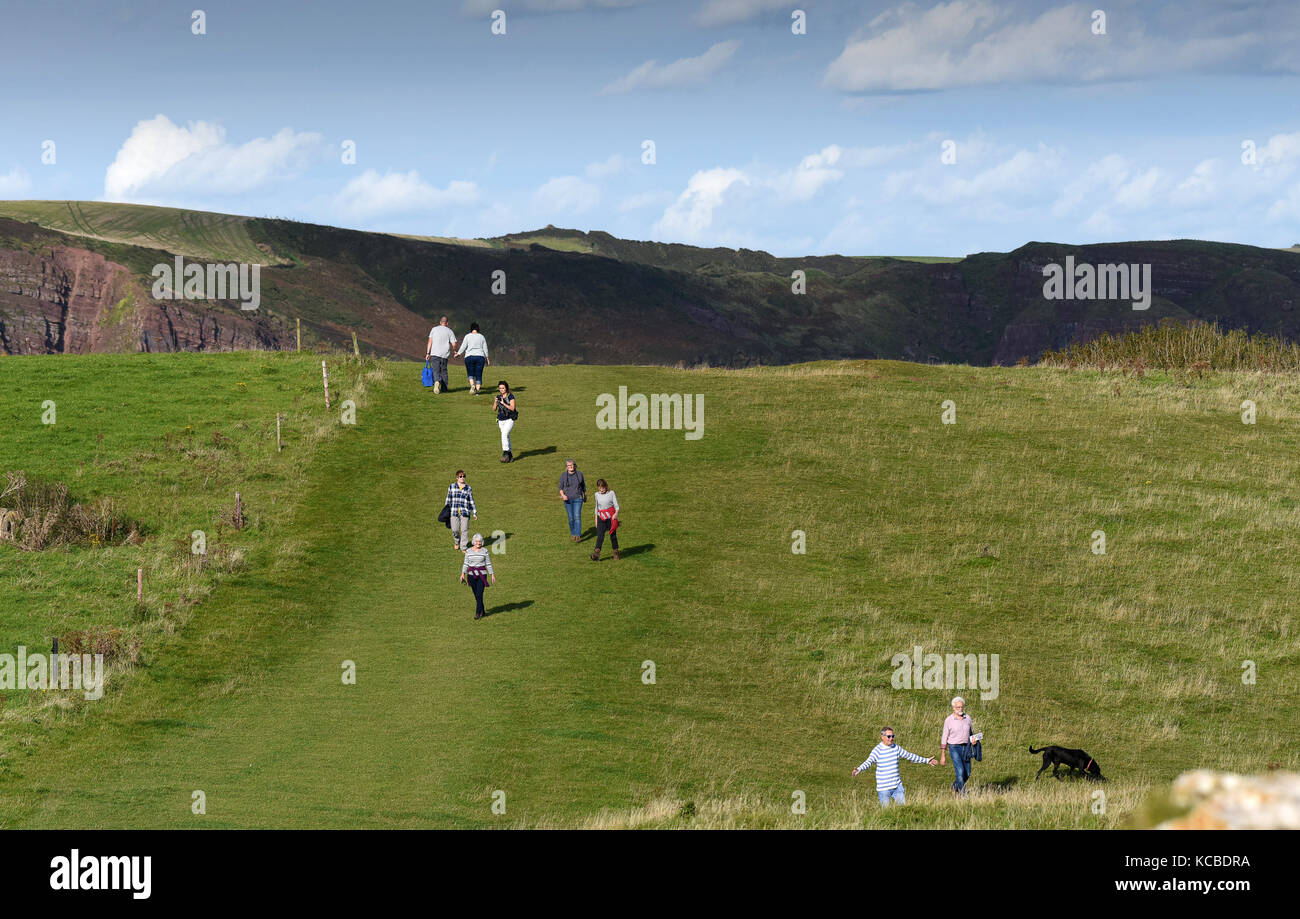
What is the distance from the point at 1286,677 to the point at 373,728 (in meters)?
19.2

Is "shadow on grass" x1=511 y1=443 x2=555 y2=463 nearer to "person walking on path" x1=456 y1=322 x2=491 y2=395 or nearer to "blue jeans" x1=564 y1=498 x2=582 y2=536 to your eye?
"person walking on path" x1=456 y1=322 x2=491 y2=395

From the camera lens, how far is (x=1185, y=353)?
5828 cm

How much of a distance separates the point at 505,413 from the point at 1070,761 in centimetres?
2004

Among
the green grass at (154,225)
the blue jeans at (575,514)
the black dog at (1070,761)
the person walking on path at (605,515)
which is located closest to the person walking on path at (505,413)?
the blue jeans at (575,514)

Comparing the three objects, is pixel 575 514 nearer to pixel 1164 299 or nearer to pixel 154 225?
pixel 154 225

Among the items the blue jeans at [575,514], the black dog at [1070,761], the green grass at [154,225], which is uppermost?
the green grass at [154,225]

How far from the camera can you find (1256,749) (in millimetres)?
21641

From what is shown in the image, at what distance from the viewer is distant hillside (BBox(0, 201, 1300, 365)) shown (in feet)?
411

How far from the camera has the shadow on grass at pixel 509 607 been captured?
85.7 feet

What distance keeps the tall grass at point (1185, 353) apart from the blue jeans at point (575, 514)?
34700 millimetres
